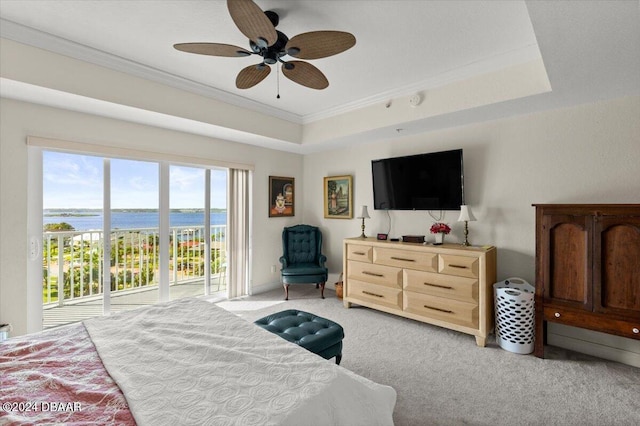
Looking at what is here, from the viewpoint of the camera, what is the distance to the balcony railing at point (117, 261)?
10.9ft

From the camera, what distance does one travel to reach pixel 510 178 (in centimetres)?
323

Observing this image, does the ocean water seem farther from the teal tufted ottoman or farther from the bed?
the teal tufted ottoman

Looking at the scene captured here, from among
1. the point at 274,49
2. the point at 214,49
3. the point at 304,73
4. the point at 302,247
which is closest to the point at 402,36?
the point at 304,73

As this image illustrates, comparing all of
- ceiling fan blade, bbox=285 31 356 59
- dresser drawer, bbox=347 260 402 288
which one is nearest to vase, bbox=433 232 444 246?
dresser drawer, bbox=347 260 402 288

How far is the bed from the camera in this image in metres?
1.04

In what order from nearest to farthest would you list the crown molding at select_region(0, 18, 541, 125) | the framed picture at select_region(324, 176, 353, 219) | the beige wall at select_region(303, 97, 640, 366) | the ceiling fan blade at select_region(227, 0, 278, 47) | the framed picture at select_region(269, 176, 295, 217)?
the ceiling fan blade at select_region(227, 0, 278, 47)
the crown molding at select_region(0, 18, 541, 125)
the beige wall at select_region(303, 97, 640, 366)
the framed picture at select_region(324, 176, 353, 219)
the framed picture at select_region(269, 176, 295, 217)

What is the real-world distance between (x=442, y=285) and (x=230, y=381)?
2.61 m

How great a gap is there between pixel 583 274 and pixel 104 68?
4678 mm

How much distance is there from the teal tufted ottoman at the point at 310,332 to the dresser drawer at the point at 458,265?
4.79ft

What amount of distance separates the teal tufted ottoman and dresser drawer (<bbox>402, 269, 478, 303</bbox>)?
1351mm

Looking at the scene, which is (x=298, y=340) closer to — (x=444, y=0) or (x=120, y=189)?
(x=444, y=0)

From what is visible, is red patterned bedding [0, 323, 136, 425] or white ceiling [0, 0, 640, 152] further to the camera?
white ceiling [0, 0, 640, 152]

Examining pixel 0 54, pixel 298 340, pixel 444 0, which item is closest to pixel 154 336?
pixel 298 340

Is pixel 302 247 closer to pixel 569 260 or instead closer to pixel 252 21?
pixel 569 260
